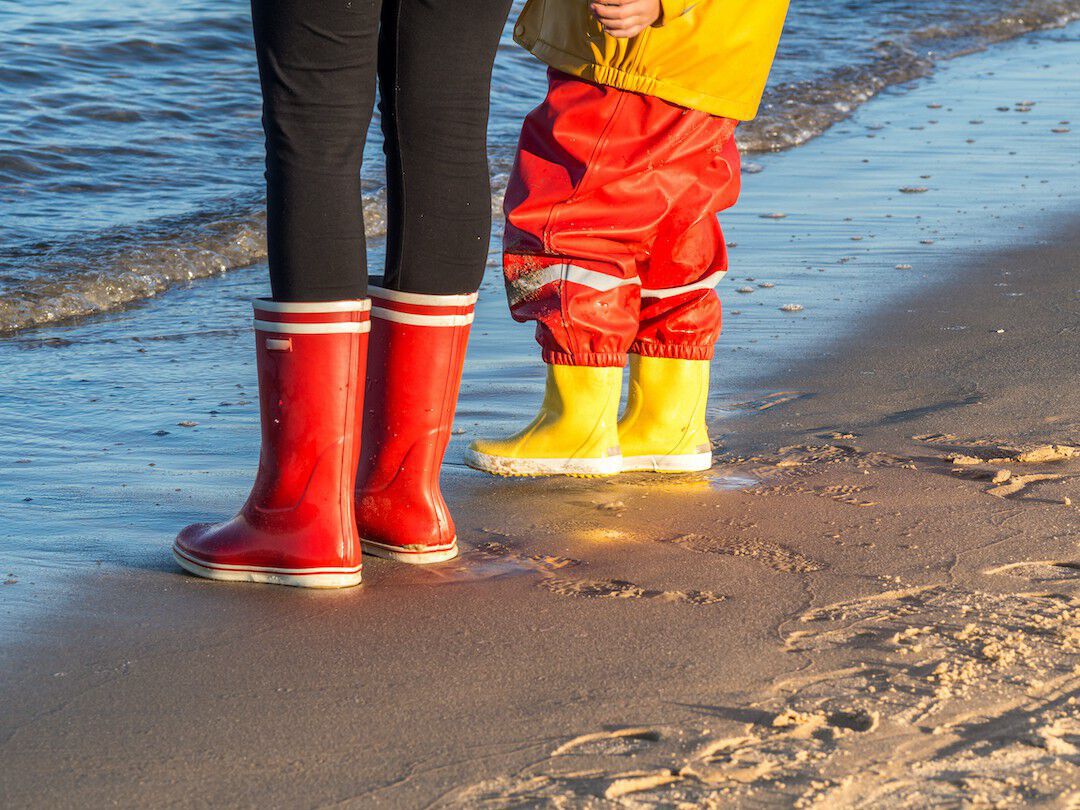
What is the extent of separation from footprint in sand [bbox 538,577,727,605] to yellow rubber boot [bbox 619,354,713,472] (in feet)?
2.16

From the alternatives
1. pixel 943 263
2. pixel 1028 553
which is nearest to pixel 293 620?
pixel 1028 553

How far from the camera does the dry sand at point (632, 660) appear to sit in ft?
4.83

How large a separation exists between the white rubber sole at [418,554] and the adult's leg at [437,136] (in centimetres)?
40

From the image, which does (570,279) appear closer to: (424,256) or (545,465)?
(545,465)

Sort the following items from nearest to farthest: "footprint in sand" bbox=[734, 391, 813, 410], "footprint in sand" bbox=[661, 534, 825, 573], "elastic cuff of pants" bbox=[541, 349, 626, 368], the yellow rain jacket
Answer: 1. "footprint in sand" bbox=[661, 534, 825, 573]
2. the yellow rain jacket
3. "elastic cuff of pants" bbox=[541, 349, 626, 368]
4. "footprint in sand" bbox=[734, 391, 813, 410]

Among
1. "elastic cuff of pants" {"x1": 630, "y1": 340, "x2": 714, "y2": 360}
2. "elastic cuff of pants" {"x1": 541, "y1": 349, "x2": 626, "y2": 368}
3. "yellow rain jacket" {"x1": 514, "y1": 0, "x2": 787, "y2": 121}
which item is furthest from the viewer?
"elastic cuff of pants" {"x1": 630, "y1": 340, "x2": 714, "y2": 360}

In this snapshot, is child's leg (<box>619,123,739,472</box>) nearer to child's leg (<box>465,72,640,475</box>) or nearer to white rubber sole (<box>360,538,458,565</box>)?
child's leg (<box>465,72,640,475</box>)

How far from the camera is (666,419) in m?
2.71

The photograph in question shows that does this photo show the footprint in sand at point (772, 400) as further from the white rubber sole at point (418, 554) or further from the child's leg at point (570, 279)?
the white rubber sole at point (418, 554)

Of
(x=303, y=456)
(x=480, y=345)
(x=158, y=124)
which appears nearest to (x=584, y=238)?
(x=303, y=456)

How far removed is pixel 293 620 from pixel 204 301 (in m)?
2.78

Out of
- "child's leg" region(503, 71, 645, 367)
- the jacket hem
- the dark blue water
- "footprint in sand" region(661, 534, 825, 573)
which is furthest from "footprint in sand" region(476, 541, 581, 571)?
the dark blue water

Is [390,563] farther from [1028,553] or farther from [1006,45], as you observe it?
[1006,45]

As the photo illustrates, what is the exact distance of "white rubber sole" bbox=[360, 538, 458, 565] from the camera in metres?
2.16
